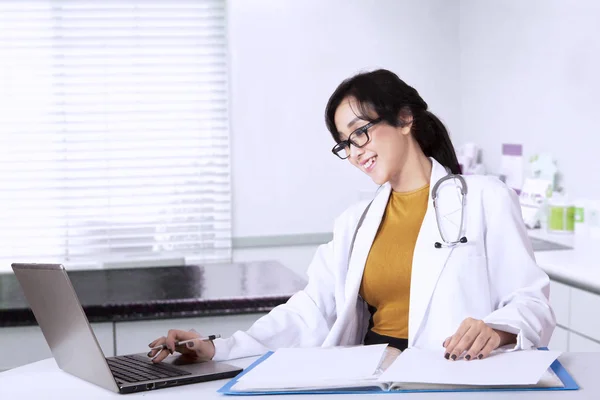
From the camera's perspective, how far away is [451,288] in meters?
1.72

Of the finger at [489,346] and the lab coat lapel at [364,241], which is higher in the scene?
the lab coat lapel at [364,241]

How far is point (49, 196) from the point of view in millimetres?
4090

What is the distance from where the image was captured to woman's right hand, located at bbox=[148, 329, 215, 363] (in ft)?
5.12

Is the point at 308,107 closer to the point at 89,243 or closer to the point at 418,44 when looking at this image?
the point at 418,44

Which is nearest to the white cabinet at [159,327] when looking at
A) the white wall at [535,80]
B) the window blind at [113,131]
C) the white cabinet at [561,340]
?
the white cabinet at [561,340]

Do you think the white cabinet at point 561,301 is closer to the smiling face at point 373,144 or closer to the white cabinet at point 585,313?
the white cabinet at point 585,313

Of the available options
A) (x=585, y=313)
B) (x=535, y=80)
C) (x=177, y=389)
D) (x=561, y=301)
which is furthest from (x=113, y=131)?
(x=177, y=389)

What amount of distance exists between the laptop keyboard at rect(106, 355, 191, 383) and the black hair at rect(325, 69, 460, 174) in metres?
0.74

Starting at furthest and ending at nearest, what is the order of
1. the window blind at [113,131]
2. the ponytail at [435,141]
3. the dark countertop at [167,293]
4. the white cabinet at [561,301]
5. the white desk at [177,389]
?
1. the window blind at [113,131]
2. the white cabinet at [561,301]
3. the dark countertop at [167,293]
4. the ponytail at [435,141]
5. the white desk at [177,389]

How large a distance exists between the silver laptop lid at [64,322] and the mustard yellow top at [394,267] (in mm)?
718

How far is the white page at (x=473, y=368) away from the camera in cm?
124

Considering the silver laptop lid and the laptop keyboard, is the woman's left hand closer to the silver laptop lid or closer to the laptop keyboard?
the laptop keyboard

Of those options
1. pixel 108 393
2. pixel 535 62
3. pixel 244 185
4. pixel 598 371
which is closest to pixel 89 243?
pixel 244 185

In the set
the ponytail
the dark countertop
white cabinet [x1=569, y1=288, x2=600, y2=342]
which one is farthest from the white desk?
white cabinet [x1=569, y1=288, x2=600, y2=342]
